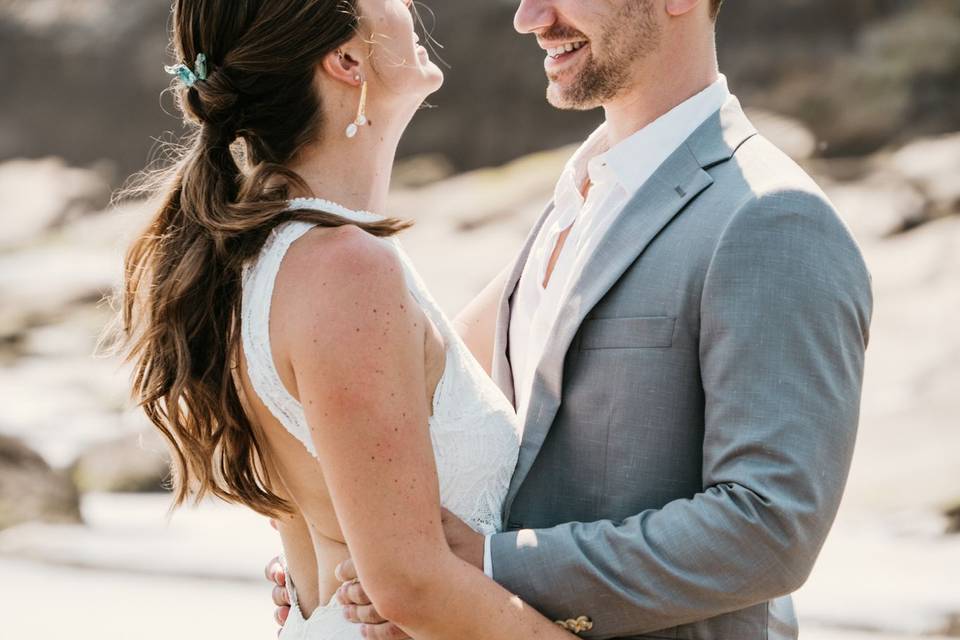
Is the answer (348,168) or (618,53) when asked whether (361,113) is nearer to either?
(348,168)

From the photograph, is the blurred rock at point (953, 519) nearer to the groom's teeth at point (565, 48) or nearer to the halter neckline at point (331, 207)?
the groom's teeth at point (565, 48)

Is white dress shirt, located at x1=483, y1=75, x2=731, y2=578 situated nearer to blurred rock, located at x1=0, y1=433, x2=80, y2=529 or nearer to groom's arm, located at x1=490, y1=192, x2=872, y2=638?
groom's arm, located at x1=490, y1=192, x2=872, y2=638

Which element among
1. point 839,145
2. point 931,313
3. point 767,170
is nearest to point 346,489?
point 767,170

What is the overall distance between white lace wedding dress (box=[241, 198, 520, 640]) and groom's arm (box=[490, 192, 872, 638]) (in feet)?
0.60

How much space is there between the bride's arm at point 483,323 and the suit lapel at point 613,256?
517mm

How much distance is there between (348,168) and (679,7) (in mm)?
741

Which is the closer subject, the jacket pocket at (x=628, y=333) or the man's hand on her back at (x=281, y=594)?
the jacket pocket at (x=628, y=333)

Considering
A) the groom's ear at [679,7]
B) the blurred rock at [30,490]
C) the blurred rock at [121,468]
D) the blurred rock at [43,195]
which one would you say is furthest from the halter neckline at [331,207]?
the blurred rock at [43,195]

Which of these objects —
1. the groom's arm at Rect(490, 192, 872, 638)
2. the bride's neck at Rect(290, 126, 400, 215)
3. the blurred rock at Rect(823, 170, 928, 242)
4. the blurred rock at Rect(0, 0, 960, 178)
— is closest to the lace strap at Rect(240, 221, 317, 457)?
the bride's neck at Rect(290, 126, 400, 215)

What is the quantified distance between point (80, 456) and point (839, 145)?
679 centimetres

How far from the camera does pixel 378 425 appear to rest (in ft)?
5.45

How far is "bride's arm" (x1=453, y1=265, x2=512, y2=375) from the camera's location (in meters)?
2.48

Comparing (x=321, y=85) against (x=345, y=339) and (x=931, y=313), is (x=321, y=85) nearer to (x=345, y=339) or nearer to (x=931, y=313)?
(x=345, y=339)

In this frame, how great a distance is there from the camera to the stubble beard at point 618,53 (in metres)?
2.31
